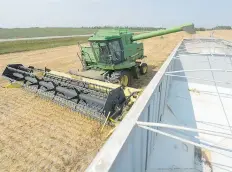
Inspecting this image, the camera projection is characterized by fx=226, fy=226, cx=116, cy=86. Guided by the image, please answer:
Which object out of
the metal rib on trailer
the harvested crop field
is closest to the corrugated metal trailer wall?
the harvested crop field

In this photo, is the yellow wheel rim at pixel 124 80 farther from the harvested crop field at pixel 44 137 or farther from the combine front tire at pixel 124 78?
the harvested crop field at pixel 44 137

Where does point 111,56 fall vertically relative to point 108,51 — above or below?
below

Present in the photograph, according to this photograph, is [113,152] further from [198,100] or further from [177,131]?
[198,100]

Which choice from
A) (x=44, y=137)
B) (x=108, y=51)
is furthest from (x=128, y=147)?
(x=108, y=51)

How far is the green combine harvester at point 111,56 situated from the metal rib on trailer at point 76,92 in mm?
1026

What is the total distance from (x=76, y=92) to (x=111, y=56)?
8.95 feet

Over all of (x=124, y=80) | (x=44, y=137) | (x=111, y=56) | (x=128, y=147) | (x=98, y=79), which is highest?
(x=128, y=147)

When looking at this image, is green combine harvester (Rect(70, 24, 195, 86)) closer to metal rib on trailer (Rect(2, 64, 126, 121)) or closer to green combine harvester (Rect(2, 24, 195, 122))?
green combine harvester (Rect(2, 24, 195, 122))

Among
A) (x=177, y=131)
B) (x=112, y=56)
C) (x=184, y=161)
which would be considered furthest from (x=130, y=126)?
(x=112, y=56)

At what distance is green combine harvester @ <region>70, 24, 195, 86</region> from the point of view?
27.8ft

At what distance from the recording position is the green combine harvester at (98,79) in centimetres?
592

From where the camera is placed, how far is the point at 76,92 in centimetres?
654

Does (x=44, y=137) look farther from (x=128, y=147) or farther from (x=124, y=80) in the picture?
(x=124, y=80)

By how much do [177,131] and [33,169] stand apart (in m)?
2.90
